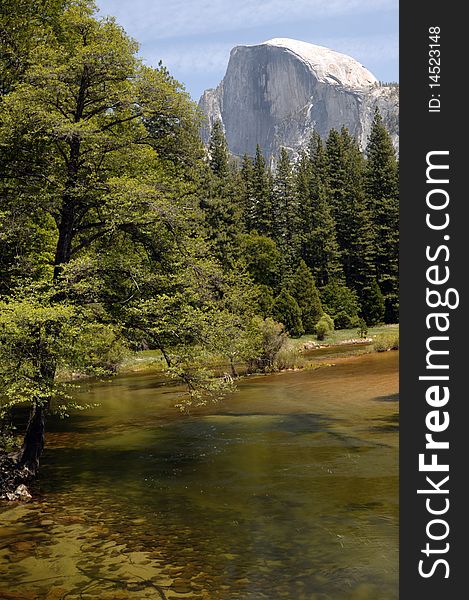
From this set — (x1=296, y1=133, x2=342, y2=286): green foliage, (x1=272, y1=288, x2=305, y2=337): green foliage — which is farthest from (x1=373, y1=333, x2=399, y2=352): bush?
(x1=296, y1=133, x2=342, y2=286): green foliage

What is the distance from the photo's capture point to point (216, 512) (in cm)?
1160

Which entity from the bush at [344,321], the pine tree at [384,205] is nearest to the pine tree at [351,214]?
the pine tree at [384,205]

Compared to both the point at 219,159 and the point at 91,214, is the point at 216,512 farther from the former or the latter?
the point at 219,159

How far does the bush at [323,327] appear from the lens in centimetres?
5284

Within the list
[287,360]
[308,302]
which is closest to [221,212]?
[308,302]

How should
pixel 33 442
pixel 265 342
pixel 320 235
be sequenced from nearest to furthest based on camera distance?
pixel 33 442
pixel 265 342
pixel 320 235

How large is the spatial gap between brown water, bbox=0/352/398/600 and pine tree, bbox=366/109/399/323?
47.1 metres

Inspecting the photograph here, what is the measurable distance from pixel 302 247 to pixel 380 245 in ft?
28.8

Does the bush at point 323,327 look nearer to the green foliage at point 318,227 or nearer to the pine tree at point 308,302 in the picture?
the pine tree at point 308,302

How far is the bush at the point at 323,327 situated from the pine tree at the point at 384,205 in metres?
12.8

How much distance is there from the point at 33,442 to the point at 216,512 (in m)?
5.28

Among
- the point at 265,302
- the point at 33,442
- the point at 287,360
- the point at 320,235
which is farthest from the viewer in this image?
the point at 320,235

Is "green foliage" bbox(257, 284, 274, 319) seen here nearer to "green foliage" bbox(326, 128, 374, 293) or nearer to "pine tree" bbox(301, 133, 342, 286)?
"pine tree" bbox(301, 133, 342, 286)

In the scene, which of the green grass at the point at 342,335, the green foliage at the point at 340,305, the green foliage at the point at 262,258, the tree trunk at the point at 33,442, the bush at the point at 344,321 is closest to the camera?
the tree trunk at the point at 33,442
